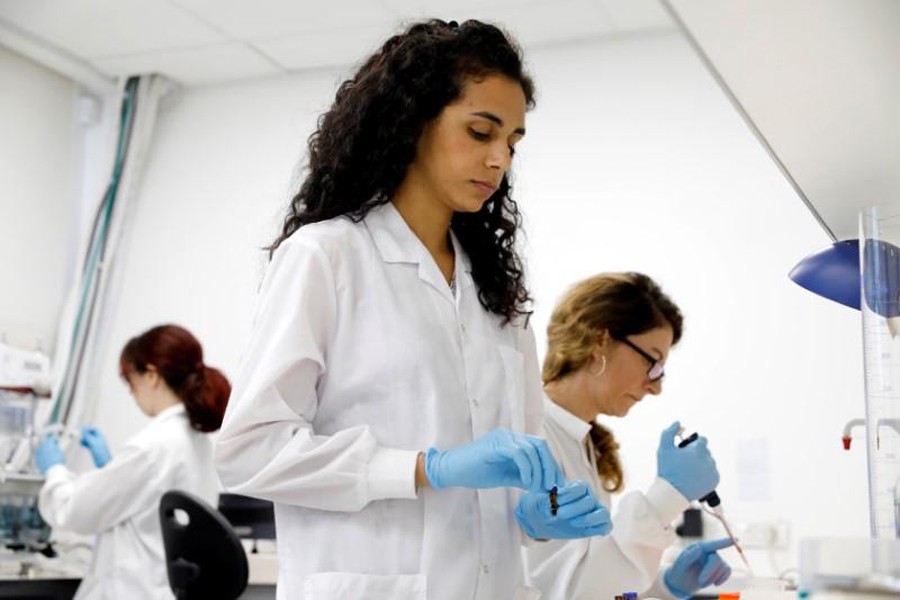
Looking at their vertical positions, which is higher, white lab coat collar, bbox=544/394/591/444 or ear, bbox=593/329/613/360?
ear, bbox=593/329/613/360

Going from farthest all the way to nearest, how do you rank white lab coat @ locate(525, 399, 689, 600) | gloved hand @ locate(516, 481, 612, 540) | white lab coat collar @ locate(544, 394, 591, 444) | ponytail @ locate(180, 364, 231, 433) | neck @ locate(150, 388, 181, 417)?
1. neck @ locate(150, 388, 181, 417)
2. ponytail @ locate(180, 364, 231, 433)
3. white lab coat collar @ locate(544, 394, 591, 444)
4. white lab coat @ locate(525, 399, 689, 600)
5. gloved hand @ locate(516, 481, 612, 540)

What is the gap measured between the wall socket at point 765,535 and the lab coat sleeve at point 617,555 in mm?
1645

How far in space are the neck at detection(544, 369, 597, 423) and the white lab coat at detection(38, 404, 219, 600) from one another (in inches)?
53.4

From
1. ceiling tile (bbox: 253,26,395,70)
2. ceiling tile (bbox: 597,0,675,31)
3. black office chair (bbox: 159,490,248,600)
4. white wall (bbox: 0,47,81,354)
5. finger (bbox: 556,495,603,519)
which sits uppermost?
ceiling tile (bbox: 253,26,395,70)

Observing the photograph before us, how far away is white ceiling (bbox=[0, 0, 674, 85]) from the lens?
11.9 feet

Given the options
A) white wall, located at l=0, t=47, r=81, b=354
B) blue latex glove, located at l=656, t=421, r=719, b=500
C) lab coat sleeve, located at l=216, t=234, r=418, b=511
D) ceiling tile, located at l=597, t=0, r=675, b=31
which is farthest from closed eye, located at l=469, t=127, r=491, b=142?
white wall, located at l=0, t=47, r=81, b=354

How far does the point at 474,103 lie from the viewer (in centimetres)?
143

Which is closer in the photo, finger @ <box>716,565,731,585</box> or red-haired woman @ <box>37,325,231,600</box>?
finger @ <box>716,565,731,585</box>

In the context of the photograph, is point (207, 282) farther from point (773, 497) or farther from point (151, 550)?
point (773, 497)

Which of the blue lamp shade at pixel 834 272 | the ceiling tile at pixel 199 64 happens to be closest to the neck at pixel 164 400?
the ceiling tile at pixel 199 64

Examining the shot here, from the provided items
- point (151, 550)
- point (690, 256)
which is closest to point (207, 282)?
point (151, 550)

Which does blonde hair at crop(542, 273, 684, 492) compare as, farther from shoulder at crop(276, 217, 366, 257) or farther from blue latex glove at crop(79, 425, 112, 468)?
blue latex glove at crop(79, 425, 112, 468)

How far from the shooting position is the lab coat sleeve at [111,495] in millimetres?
2928

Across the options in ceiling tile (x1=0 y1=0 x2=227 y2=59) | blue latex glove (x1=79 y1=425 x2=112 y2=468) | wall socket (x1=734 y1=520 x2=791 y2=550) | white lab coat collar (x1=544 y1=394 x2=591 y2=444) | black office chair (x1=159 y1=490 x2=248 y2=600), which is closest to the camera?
white lab coat collar (x1=544 y1=394 x2=591 y2=444)
